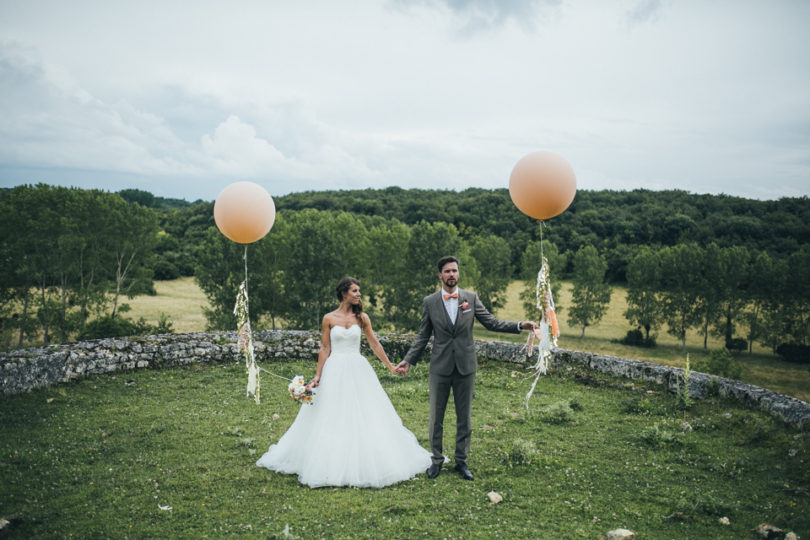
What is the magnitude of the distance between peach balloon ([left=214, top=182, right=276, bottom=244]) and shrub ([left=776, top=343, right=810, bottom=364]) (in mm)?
41467

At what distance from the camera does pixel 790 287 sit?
36000 millimetres

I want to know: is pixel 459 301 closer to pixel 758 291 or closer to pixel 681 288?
pixel 681 288

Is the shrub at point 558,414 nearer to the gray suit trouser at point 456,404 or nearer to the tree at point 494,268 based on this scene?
the gray suit trouser at point 456,404

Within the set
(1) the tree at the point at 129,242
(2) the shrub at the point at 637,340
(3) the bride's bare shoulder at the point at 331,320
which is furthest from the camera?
(2) the shrub at the point at 637,340

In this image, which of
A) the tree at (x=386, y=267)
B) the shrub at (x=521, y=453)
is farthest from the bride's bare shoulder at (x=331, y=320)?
the tree at (x=386, y=267)

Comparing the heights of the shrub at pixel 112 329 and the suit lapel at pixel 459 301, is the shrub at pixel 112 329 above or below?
below

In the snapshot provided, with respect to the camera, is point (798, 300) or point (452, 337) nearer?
point (452, 337)

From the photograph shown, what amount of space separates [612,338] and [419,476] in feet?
134

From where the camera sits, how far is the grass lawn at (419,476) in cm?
515

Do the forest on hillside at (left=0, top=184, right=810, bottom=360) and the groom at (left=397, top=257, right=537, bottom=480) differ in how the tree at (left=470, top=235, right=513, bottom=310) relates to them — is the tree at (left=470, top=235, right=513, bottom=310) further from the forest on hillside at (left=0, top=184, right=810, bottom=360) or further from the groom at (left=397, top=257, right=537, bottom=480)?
the groom at (left=397, top=257, right=537, bottom=480)

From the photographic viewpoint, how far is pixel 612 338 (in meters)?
42.4

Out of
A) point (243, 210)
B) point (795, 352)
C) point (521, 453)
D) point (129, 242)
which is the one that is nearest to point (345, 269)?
point (129, 242)

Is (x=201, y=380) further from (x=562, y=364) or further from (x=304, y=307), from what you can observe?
(x=304, y=307)

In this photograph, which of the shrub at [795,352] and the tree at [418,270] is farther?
the tree at [418,270]
